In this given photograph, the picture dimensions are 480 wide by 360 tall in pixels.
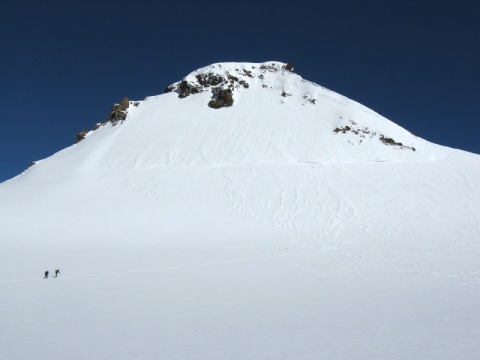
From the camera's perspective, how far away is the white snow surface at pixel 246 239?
22.5ft

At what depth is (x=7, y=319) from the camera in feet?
28.6

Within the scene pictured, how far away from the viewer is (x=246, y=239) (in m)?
20.4

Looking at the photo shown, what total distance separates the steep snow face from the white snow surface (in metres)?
0.30

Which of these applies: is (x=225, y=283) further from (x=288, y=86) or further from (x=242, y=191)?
(x=288, y=86)

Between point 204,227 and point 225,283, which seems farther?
point 204,227

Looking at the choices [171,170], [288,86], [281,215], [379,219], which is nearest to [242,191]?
[281,215]

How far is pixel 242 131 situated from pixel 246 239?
2264 centimetres

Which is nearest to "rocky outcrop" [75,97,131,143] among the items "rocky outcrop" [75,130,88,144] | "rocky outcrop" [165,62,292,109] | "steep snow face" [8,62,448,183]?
"rocky outcrop" [75,130,88,144]

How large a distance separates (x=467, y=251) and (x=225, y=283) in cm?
1212

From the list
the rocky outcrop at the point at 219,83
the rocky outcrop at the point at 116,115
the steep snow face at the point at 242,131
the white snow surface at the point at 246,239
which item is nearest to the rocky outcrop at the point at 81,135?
the rocky outcrop at the point at 116,115

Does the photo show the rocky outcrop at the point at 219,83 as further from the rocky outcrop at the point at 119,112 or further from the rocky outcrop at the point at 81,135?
the rocky outcrop at the point at 81,135

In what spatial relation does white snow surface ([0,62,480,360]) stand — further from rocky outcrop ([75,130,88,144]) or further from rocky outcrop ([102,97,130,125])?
rocky outcrop ([75,130,88,144])

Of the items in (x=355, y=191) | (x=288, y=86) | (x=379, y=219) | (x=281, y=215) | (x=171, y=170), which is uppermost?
(x=288, y=86)

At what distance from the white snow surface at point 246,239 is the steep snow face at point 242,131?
0.30 m
